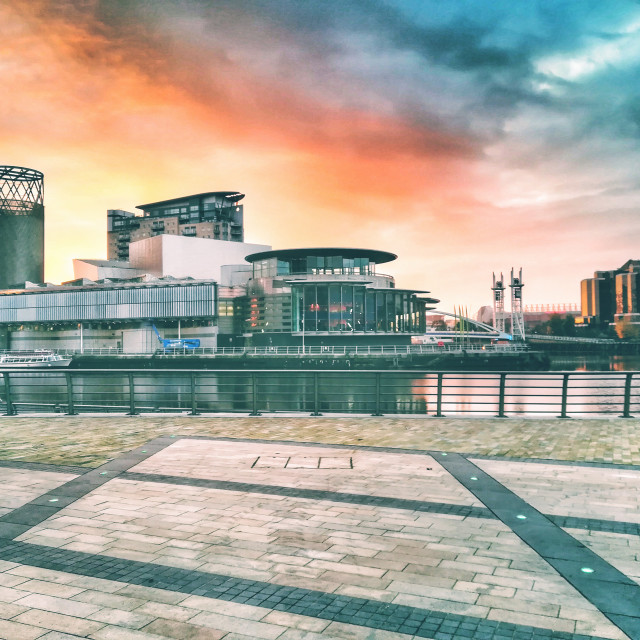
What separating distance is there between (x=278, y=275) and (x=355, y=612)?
95.5m

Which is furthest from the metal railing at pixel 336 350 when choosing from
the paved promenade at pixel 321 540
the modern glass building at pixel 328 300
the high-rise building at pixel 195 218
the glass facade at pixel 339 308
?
the high-rise building at pixel 195 218

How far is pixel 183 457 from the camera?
10297 mm

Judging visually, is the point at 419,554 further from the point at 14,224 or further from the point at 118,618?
the point at 14,224

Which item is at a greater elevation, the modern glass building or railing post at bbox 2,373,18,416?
the modern glass building

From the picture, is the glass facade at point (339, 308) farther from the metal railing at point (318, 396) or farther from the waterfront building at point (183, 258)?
the waterfront building at point (183, 258)

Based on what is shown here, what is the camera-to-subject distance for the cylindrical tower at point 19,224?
15875 centimetres

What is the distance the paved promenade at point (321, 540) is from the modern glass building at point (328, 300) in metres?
79.1

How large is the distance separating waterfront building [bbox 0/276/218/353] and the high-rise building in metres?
58.2

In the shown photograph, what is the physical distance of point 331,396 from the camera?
1839 inches

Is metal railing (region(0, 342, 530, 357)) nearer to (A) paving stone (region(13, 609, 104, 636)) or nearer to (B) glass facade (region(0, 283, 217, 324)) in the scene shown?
(B) glass facade (region(0, 283, 217, 324))

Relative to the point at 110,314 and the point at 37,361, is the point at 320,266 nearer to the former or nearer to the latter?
the point at 110,314

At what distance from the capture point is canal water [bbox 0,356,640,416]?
13.9 m

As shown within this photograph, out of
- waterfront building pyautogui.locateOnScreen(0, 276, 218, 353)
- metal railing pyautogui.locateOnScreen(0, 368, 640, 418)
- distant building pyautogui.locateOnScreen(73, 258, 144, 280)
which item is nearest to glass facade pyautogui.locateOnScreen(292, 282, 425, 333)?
waterfront building pyautogui.locateOnScreen(0, 276, 218, 353)

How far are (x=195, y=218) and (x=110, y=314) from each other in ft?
239
